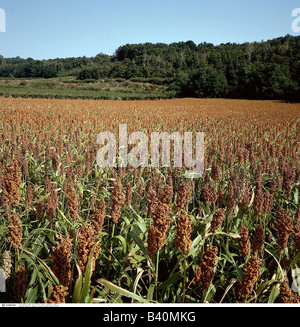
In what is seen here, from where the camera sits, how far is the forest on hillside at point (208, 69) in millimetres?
47156

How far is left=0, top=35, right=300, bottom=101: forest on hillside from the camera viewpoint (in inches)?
1857

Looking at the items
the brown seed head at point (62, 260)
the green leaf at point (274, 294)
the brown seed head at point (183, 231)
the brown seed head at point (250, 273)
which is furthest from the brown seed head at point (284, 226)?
the brown seed head at point (62, 260)

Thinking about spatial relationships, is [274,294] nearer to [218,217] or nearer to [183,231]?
[218,217]

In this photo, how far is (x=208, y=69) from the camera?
5706cm

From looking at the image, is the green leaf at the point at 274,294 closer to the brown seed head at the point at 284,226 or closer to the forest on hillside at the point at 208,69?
the brown seed head at the point at 284,226

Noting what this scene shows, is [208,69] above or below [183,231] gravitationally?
above

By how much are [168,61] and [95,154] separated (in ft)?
369

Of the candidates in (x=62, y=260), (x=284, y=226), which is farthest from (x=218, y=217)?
(x=62, y=260)

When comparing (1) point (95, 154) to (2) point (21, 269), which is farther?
(1) point (95, 154)

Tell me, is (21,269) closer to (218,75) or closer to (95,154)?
(95,154)

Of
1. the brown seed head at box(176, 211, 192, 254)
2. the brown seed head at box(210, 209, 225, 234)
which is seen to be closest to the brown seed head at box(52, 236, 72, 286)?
the brown seed head at box(176, 211, 192, 254)

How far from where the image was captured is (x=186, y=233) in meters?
1.48

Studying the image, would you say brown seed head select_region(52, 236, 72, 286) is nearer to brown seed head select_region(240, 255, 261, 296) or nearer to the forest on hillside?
brown seed head select_region(240, 255, 261, 296)

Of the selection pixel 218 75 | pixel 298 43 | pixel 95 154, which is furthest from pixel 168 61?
pixel 95 154
